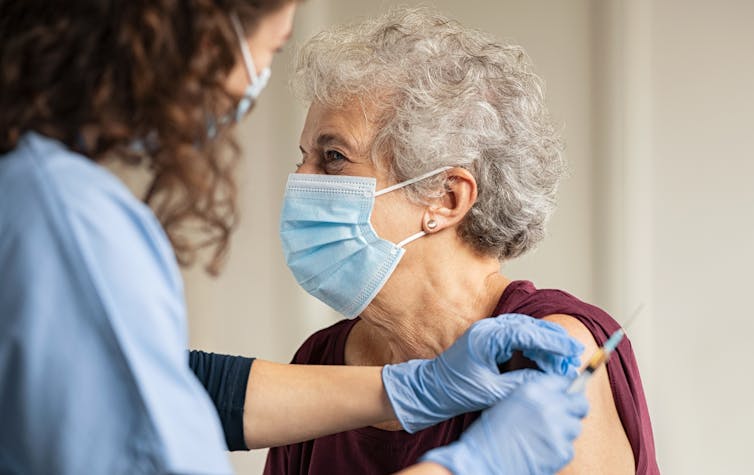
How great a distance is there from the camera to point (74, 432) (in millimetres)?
845

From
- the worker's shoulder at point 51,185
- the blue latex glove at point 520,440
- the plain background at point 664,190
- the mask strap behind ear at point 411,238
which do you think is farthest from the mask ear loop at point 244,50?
the plain background at point 664,190

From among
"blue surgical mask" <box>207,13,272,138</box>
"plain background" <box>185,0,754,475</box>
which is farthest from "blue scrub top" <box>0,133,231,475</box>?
"plain background" <box>185,0,754,475</box>

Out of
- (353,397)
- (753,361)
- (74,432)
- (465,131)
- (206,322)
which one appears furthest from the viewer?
(206,322)

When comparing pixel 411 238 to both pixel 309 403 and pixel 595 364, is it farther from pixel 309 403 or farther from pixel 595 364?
pixel 595 364

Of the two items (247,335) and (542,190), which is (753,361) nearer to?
(542,190)

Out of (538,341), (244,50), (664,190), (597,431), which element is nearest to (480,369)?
(538,341)

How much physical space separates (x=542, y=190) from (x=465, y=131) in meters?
0.20

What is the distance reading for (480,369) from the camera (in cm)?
140

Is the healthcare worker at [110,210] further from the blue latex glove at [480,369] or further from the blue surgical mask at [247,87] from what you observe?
the blue latex glove at [480,369]

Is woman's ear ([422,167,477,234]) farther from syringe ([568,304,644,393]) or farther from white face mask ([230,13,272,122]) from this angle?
white face mask ([230,13,272,122])

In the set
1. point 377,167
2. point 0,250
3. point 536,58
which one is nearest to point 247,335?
point 536,58

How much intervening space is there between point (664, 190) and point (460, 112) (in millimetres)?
1125

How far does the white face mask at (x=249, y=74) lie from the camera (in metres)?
1.02

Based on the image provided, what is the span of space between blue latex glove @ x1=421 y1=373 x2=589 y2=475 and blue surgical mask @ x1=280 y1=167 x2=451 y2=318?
46cm
